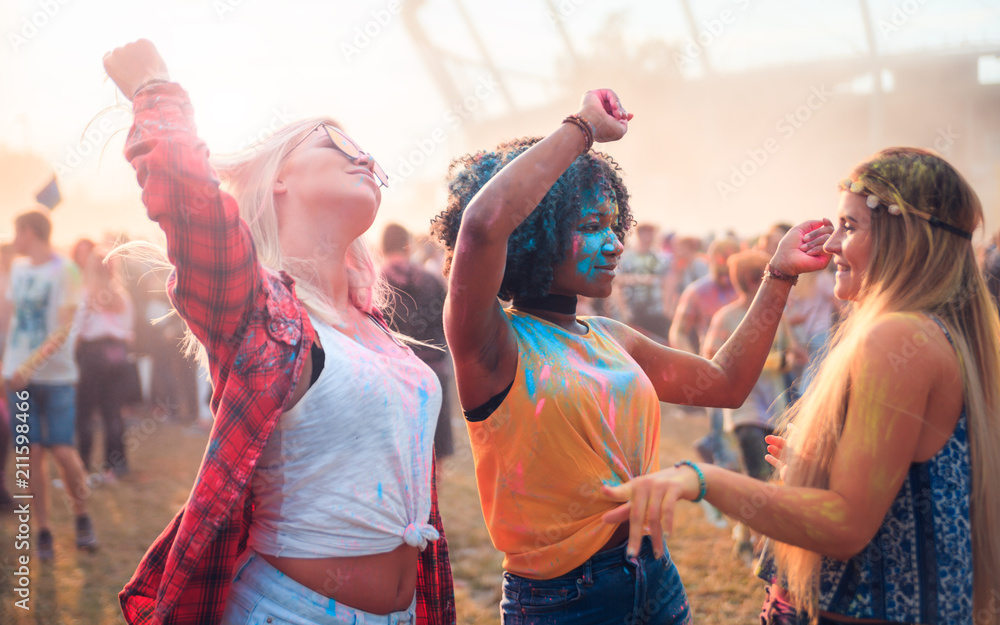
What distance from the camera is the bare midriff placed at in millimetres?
1517

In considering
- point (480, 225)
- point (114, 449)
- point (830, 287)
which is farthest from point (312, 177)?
point (114, 449)

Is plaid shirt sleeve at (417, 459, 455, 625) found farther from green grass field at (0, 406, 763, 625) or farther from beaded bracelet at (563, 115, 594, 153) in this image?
green grass field at (0, 406, 763, 625)

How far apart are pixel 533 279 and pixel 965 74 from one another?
24052mm

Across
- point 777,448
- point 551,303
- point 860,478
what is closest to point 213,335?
point 551,303

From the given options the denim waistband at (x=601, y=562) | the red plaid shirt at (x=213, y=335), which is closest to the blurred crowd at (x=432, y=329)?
the red plaid shirt at (x=213, y=335)

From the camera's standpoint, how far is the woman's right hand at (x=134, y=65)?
1.46 meters

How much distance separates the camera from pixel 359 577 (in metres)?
1.55

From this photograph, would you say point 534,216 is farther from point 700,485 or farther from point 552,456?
point 700,485

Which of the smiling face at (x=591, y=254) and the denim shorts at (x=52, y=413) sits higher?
the smiling face at (x=591, y=254)

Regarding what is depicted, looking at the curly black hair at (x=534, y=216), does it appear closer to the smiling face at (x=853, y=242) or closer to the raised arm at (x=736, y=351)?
the raised arm at (x=736, y=351)

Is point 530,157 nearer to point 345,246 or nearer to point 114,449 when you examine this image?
point 345,246

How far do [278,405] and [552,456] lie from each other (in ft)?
2.19

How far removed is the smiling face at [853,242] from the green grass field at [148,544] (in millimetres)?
2567

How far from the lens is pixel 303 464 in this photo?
1.53 metres
